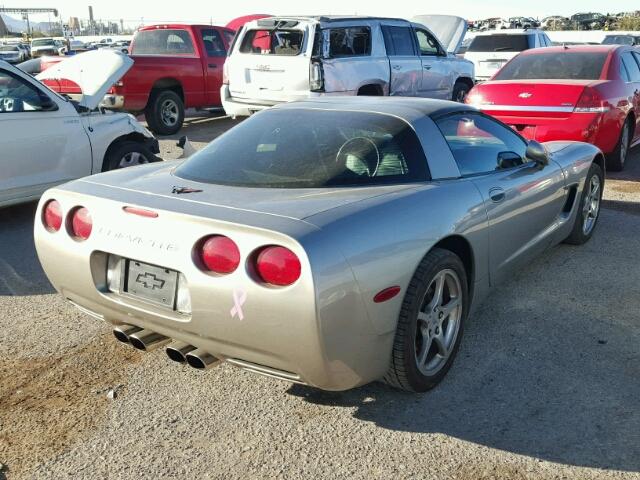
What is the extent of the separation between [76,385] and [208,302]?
1.12 m

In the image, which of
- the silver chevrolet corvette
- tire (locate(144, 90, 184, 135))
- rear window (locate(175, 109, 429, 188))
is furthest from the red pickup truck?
the silver chevrolet corvette

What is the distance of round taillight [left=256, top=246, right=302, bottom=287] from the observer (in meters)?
2.64

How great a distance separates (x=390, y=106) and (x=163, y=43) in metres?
10.4

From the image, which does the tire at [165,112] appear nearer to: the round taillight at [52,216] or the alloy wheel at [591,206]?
the alloy wheel at [591,206]

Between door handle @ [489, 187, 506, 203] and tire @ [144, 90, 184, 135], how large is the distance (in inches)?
358

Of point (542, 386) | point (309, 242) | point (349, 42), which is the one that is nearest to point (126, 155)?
point (349, 42)

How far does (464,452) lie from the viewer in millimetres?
2900

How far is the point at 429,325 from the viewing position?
3314 mm

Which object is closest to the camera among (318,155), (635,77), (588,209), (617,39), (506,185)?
(318,155)

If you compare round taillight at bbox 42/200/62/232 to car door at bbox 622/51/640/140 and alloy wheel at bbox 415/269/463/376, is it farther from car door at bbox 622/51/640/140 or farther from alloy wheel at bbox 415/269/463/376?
car door at bbox 622/51/640/140

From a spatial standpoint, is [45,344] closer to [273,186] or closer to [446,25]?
[273,186]

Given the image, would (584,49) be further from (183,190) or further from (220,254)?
(220,254)

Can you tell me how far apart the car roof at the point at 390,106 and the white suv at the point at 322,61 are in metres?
5.83

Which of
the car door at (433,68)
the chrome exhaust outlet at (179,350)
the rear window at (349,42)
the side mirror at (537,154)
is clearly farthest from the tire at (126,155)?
the car door at (433,68)
